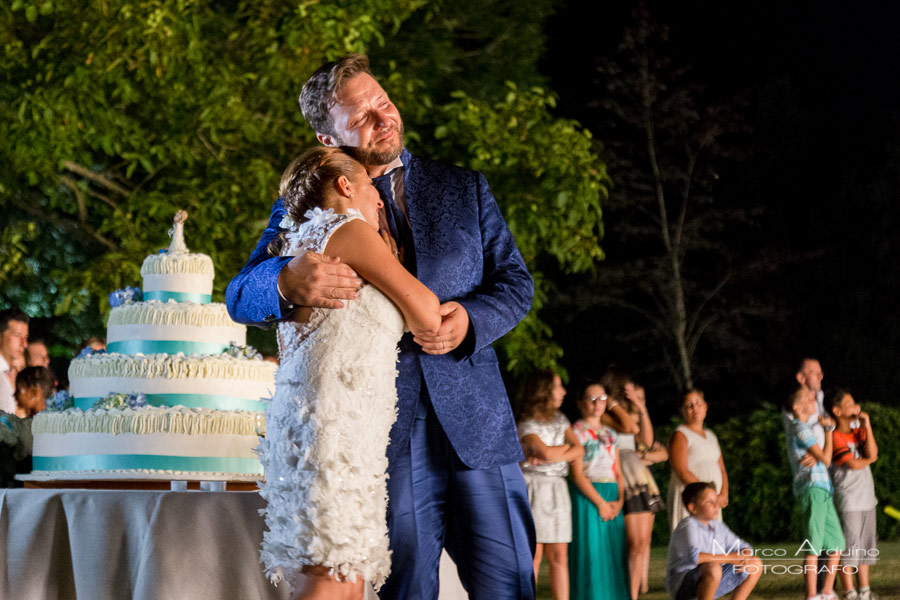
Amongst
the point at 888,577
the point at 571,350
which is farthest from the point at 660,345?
the point at 888,577

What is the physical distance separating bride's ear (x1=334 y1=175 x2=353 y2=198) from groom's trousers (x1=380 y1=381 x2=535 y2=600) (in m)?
0.56

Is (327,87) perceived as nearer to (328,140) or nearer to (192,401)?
(328,140)

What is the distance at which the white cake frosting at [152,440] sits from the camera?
438 centimetres

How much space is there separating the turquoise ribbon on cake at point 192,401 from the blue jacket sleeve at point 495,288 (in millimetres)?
1821

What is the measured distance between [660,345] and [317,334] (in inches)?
752

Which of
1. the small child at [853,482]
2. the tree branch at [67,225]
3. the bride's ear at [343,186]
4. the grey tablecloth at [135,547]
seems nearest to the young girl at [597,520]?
the small child at [853,482]

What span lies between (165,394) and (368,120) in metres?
2.05

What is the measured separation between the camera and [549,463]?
7.54m

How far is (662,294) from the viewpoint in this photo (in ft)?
64.8

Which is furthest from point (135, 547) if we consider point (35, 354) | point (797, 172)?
point (797, 172)

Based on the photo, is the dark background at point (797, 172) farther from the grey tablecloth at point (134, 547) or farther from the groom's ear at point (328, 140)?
the groom's ear at point (328, 140)

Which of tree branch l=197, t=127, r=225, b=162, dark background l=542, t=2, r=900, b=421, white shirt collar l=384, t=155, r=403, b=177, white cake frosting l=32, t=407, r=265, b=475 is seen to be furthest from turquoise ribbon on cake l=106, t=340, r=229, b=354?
dark background l=542, t=2, r=900, b=421

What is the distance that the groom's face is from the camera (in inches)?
115

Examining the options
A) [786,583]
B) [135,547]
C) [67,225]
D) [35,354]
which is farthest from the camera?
[67,225]
